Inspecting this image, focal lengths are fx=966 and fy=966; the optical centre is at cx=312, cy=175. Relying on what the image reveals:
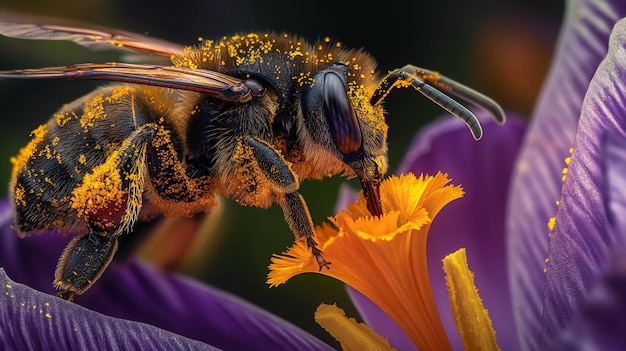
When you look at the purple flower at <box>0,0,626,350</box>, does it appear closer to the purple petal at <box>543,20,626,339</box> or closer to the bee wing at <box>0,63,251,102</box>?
the purple petal at <box>543,20,626,339</box>

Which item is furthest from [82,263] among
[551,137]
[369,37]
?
[369,37]

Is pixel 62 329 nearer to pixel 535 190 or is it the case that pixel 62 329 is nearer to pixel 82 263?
pixel 82 263

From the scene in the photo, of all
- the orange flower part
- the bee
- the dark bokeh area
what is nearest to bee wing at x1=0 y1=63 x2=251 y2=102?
the bee

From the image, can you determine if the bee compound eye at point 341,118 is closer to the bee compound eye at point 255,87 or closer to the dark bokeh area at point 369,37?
the bee compound eye at point 255,87

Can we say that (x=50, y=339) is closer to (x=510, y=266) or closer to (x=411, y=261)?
(x=411, y=261)

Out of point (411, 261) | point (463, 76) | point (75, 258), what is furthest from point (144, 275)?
→ point (463, 76)
